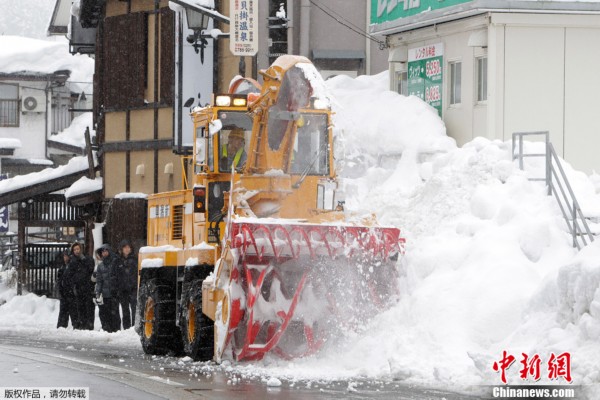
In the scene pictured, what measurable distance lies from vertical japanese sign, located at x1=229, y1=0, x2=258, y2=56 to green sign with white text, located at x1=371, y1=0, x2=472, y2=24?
9.16 feet

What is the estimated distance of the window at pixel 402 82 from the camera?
82.7 feet

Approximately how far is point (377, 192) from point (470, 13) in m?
3.77

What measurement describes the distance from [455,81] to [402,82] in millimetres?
2410

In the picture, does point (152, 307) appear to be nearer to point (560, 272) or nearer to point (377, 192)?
point (377, 192)

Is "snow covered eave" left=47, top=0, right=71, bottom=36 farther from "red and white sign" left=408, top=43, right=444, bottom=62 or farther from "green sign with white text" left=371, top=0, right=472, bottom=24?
"red and white sign" left=408, top=43, right=444, bottom=62

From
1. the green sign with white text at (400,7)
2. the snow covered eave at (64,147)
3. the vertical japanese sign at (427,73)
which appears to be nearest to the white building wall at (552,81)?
the green sign with white text at (400,7)

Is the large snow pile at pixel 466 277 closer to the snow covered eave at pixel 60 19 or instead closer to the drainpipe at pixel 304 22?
the drainpipe at pixel 304 22

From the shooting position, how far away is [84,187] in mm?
32125

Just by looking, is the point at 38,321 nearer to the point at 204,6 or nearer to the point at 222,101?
the point at 204,6

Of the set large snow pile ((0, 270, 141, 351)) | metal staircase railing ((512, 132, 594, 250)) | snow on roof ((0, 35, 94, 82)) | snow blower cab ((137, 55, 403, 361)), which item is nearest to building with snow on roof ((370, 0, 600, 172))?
metal staircase railing ((512, 132, 594, 250))

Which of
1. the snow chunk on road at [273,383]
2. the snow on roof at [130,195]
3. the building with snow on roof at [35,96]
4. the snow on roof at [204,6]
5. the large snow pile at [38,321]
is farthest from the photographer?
the building with snow on roof at [35,96]

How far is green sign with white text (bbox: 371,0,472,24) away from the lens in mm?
22542

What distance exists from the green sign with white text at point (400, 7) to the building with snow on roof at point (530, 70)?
0.08 metres

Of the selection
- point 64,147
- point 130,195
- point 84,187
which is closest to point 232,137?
point 130,195
